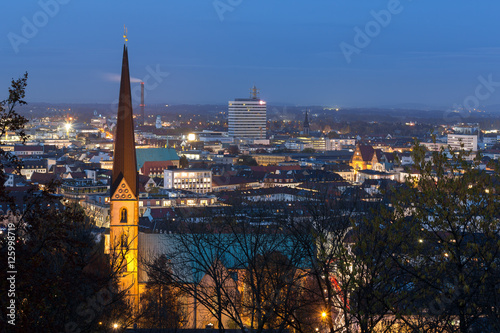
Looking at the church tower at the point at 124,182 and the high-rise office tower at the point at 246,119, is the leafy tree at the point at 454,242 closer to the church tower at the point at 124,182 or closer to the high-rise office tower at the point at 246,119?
the church tower at the point at 124,182

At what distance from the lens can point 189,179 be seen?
203 ft

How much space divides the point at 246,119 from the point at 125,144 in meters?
115

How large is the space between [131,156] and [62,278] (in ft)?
48.0

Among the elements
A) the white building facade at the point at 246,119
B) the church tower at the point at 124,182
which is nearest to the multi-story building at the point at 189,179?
the church tower at the point at 124,182

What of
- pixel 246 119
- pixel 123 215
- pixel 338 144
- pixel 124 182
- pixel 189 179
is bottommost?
pixel 338 144

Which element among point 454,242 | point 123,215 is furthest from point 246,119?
point 454,242

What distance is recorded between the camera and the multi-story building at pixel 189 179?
6125 cm

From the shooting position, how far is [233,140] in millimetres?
129250

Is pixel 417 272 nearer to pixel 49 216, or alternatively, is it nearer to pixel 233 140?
pixel 49 216

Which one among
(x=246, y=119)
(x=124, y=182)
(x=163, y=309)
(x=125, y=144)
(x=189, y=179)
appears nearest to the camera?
(x=163, y=309)

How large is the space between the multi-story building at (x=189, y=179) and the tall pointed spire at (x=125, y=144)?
39.3m

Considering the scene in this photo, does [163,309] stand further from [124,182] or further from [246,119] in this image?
[246,119]

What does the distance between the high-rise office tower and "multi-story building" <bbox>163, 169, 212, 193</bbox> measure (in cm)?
7349

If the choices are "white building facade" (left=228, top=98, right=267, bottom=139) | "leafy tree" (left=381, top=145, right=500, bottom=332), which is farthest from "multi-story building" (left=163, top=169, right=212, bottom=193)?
"white building facade" (left=228, top=98, right=267, bottom=139)
